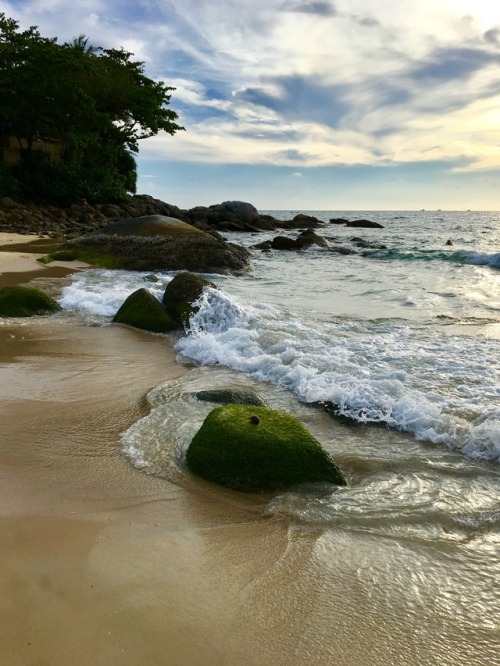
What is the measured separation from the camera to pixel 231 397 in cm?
434

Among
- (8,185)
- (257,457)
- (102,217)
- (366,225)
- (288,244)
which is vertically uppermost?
(8,185)

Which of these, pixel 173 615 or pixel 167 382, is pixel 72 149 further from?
pixel 173 615

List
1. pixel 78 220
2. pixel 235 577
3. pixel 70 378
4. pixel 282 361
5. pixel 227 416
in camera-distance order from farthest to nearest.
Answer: pixel 78 220 < pixel 282 361 < pixel 70 378 < pixel 227 416 < pixel 235 577

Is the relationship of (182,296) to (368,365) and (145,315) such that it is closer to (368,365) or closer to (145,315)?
(145,315)

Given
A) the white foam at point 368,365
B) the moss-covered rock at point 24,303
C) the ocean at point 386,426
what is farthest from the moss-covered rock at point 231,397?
the moss-covered rock at point 24,303

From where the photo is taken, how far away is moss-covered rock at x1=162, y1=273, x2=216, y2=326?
7.55 metres

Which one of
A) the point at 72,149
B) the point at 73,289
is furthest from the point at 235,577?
the point at 72,149

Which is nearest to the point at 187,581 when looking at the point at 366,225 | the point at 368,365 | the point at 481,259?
the point at 368,365

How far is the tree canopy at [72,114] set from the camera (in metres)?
25.1

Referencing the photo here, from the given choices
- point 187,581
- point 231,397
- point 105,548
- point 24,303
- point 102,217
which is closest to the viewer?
point 187,581

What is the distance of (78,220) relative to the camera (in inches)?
1070

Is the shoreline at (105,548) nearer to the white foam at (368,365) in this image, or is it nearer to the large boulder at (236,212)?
the white foam at (368,365)

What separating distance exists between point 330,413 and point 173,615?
8.49 ft

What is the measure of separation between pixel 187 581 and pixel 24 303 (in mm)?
6354
